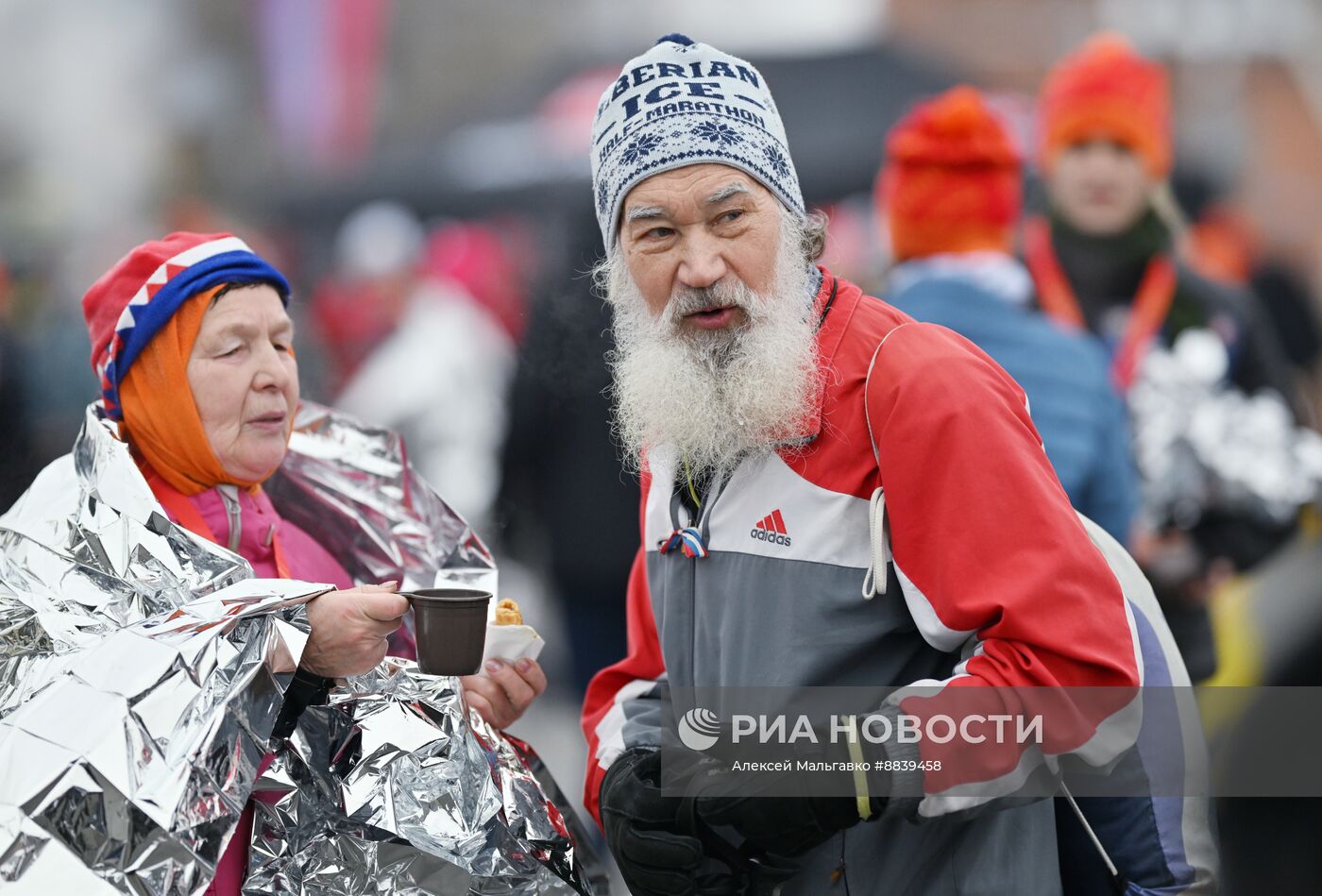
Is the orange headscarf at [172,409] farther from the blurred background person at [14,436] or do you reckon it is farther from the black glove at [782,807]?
the black glove at [782,807]

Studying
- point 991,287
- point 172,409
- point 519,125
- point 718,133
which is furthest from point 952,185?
point 519,125

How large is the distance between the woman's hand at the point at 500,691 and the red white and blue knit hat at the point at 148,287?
82cm

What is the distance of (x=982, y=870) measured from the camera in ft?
6.79

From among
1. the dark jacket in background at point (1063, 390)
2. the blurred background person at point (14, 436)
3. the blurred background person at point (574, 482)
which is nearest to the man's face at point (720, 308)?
the blurred background person at point (14, 436)

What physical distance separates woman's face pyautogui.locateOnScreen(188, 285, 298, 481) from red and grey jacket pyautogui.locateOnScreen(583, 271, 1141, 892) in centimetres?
71

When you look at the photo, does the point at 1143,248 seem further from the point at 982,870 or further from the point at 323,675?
the point at 323,675

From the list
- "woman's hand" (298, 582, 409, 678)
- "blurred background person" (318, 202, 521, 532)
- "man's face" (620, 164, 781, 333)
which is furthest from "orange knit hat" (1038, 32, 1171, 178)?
"woman's hand" (298, 582, 409, 678)

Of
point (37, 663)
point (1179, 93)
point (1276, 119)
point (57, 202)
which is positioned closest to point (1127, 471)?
point (37, 663)

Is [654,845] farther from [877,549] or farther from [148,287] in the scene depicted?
[148,287]

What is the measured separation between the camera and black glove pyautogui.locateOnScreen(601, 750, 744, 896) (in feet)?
6.98

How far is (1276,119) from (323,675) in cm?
707

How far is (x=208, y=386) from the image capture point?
8.13 ft

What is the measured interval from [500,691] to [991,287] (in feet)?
6.97

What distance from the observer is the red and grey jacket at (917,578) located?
75.7 inches
